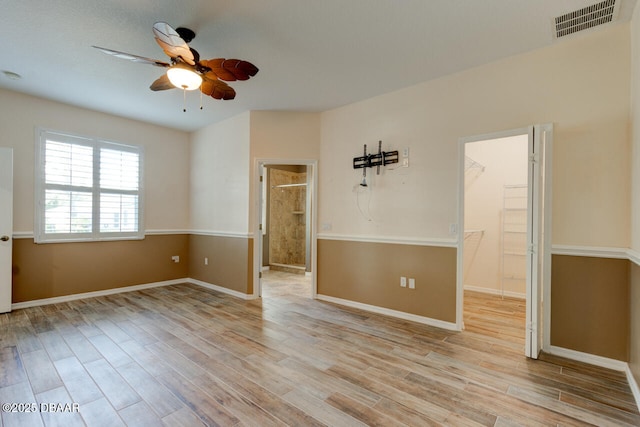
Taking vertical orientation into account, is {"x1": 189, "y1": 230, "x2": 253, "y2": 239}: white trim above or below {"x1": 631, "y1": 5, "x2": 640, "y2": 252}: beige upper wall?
below

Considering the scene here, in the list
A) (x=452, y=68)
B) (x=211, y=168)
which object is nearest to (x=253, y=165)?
(x=211, y=168)

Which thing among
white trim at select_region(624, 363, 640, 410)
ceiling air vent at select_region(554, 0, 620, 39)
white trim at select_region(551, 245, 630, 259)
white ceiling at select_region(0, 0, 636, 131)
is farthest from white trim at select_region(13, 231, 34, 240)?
white trim at select_region(624, 363, 640, 410)

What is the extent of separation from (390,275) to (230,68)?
113 inches

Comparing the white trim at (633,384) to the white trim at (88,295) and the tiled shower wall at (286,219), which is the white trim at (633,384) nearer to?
the tiled shower wall at (286,219)

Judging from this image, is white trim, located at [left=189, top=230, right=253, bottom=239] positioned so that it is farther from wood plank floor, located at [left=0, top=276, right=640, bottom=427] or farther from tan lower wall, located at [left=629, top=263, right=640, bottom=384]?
tan lower wall, located at [left=629, top=263, right=640, bottom=384]

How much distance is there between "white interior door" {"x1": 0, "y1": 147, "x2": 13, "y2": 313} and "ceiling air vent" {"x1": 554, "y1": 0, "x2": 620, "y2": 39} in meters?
5.95

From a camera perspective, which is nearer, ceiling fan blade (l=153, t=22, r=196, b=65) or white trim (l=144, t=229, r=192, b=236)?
ceiling fan blade (l=153, t=22, r=196, b=65)

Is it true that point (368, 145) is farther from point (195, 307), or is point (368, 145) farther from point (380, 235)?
point (195, 307)

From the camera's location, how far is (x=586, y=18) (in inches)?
92.6

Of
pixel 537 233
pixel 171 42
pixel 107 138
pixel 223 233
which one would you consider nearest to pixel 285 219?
pixel 223 233

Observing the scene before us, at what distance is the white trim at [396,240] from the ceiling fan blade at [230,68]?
7.94 ft

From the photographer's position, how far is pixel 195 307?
3.96 metres

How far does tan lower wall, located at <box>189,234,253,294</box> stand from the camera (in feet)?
14.6

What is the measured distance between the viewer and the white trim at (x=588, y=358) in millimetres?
2396
